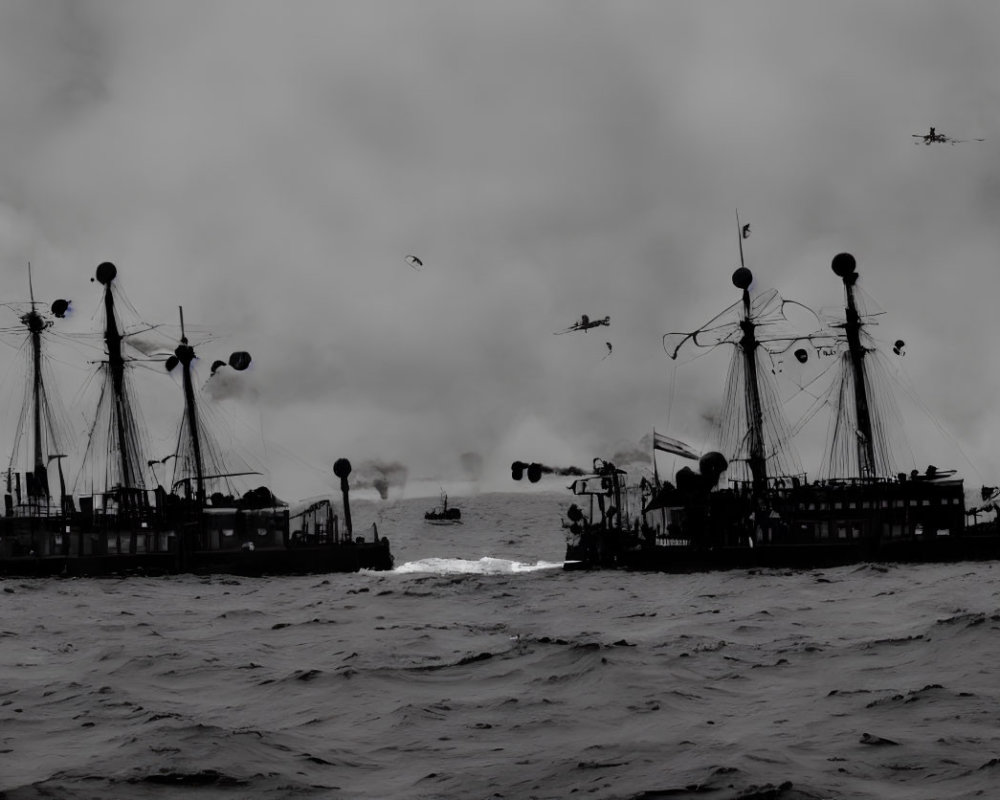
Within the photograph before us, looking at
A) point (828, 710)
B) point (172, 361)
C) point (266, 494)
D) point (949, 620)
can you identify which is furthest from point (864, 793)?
point (172, 361)

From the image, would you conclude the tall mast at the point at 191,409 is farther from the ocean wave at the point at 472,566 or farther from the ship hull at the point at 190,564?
the ocean wave at the point at 472,566

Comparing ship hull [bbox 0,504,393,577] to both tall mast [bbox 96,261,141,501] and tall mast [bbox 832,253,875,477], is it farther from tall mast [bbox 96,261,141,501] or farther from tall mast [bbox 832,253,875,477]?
tall mast [bbox 832,253,875,477]

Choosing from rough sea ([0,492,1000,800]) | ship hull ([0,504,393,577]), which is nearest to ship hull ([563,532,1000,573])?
ship hull ([0,504,393,577])

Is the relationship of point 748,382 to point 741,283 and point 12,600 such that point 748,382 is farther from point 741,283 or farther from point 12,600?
point 12,600

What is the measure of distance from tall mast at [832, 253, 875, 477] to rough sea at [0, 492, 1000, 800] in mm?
48747

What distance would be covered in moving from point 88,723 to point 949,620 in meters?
23.2

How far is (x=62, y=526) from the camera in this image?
3925 inches

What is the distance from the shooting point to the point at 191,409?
4222 inches

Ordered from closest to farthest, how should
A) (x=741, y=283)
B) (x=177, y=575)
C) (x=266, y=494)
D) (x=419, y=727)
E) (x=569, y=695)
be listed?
(x=419, y=727) < (x=569, y=695) < (x=177, y=575) < (x=266, y=494) < (x=741, y=283)

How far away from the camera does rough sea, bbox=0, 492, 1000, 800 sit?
18125mm

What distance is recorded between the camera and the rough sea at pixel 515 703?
59.5 ft

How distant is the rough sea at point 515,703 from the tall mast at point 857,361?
48747 millimetres

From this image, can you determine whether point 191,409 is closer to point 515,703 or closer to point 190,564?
point 190,564

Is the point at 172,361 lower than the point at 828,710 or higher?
higher
